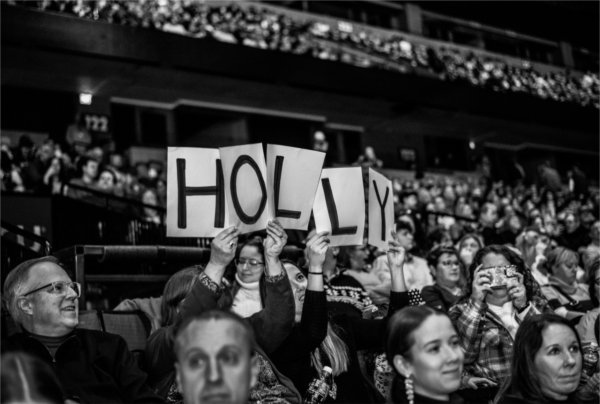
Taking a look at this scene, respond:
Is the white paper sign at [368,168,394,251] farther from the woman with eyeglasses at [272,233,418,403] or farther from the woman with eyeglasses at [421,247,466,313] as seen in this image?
the woman with eyeglasses at [421,247,466,313]

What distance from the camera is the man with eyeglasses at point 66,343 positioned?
3.53m

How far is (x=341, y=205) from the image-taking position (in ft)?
15.5

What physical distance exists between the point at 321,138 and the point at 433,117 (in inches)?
207

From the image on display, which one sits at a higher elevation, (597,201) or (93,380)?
(597,201)

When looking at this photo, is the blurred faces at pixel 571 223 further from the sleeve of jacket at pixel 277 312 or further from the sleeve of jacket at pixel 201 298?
the sleeve of jacket at pixel 201 298

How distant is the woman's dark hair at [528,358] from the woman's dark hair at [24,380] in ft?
6.71

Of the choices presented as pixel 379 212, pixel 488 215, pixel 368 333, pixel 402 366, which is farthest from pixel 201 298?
pixel 488 215

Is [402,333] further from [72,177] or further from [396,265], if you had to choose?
[72,177]

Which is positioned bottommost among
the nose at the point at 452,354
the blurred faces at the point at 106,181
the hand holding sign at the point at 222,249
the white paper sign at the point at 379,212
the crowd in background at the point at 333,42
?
the nose at the point at 452,354

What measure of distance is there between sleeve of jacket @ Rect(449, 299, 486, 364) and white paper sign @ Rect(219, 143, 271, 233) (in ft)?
3.92

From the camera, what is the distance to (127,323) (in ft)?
16.4

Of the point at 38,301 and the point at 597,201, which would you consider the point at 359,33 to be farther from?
the point at 38,301

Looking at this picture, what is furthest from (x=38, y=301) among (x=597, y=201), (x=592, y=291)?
(x=597, y=201)

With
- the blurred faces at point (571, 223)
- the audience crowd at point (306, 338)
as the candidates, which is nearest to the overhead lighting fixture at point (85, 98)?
the blurred faces at point (571, 223)
